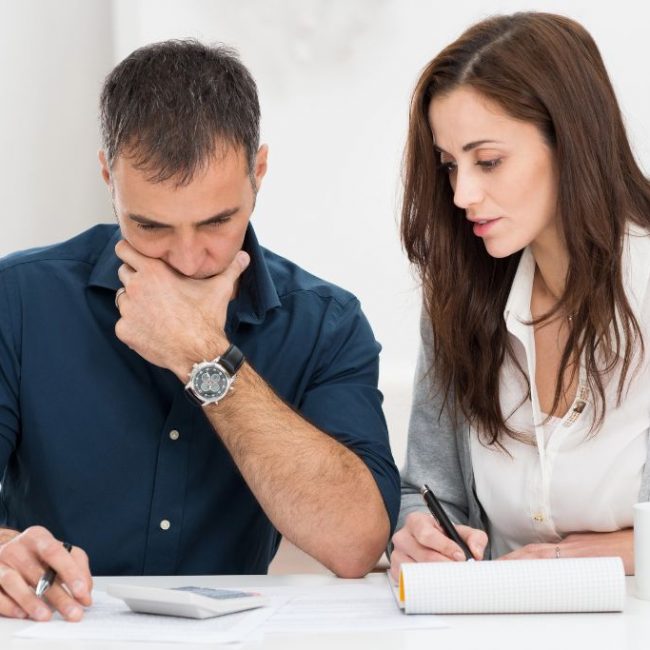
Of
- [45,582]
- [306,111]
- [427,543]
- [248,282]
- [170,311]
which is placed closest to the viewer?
[45,582]

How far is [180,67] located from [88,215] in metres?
1.48

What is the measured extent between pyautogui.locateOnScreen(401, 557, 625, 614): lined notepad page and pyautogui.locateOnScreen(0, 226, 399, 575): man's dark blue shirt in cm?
41

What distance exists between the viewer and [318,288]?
179cm

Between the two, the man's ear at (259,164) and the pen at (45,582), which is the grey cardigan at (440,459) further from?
the pen at (45,582)

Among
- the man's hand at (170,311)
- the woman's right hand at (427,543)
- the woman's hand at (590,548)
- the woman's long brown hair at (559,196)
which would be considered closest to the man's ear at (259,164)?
the man's hand at (170,311)

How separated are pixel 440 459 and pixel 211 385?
47 cm

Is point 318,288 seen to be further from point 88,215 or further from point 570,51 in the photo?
point 88,215

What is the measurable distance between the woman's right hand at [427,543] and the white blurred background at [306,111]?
4.22 feet

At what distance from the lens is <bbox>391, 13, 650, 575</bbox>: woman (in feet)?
5.42

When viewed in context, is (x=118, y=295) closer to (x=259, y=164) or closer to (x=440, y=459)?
(x=259, y=164)

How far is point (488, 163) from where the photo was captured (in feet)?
5.48

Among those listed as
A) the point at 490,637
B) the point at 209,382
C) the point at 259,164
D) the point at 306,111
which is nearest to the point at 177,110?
the point at 259,164

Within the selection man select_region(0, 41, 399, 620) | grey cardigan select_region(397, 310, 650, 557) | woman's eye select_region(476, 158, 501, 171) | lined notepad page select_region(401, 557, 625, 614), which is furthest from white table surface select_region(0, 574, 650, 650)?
woman's eye select_region(476, 158, 501, 171)

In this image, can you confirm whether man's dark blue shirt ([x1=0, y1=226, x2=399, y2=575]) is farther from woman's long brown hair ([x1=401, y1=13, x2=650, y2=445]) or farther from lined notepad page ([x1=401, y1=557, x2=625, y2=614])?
lined notepad page ([x1=401, y1=557, x2=625, y2=614])
